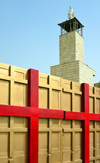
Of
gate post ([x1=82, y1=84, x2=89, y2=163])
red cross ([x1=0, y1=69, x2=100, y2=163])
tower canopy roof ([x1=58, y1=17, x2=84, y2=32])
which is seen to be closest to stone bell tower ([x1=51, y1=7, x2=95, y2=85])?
tower canopy roof ([x1=58, y1=17, x2=84, y2=32])

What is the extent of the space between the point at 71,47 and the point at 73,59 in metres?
1.53

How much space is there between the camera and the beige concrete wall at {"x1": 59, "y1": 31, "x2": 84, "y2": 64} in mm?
21500

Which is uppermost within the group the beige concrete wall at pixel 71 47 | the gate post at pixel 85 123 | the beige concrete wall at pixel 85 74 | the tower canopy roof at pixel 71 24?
the tower canopy roof at pixel 71 24

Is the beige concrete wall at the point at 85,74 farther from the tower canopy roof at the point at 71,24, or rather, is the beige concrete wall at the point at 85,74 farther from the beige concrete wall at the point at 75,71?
the tower canopy roof at the point at 71,24

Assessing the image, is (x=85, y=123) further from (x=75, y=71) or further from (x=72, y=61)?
(x=72, y=61)

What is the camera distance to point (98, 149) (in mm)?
9609

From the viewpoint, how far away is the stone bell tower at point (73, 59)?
800 inches

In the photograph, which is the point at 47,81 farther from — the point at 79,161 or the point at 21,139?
the point at 79,161

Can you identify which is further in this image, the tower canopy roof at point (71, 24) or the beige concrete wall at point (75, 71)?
the tower canopy roof at point (71, 24)

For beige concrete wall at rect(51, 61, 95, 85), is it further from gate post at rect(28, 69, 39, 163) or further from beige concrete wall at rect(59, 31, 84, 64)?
gate post at rect(28, 69, 39, 163)

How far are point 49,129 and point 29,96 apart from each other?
1621 millimetres

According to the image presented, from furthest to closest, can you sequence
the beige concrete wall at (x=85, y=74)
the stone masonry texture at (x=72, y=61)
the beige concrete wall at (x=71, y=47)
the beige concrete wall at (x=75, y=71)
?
the beige concrete wall at (x=71, y=47) → the stone masonry texture at (x=72, y=61) → the beige concrete wall at (x=85, y=74) → the beige concrete wall at (x=75, y=71)

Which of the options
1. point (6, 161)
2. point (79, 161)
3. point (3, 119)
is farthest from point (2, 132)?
point (79, 161)

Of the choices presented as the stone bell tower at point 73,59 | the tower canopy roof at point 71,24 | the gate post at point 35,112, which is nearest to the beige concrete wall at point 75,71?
the stone bell tower at point 73,59
